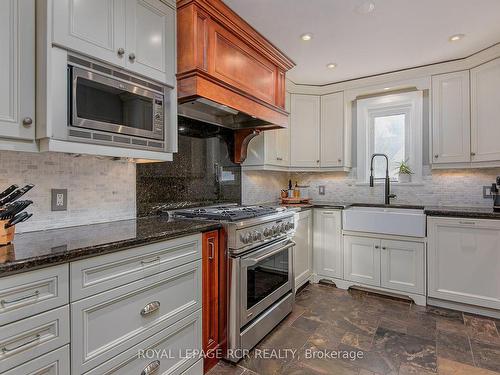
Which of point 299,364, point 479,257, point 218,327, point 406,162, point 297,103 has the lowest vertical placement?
point 299,364

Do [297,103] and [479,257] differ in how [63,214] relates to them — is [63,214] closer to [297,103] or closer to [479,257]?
[297,103]

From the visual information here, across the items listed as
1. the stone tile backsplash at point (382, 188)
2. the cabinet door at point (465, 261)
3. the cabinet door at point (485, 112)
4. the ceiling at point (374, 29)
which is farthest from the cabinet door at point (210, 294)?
the cabinet door at point (485, 112)

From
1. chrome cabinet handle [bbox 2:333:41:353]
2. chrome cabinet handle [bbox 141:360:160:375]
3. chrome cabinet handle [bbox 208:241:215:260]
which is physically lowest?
chrome cabinet handle [bbox 141:360:160:375]

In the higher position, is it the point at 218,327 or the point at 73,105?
the point at 73,105

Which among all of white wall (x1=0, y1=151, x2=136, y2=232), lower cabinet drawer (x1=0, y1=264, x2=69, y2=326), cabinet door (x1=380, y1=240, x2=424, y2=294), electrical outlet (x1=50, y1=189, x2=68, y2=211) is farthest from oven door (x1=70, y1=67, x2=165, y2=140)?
cabinet door (x1=380, y1=240, x2=424, y2=294)

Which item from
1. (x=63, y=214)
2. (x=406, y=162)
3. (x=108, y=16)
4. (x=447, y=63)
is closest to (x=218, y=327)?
(x=63, y=214)

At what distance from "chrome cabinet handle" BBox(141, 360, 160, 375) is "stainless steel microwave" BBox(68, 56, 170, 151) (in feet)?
3.79

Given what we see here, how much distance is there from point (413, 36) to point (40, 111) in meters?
2.79

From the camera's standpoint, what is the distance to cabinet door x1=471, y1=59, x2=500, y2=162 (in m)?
2.64

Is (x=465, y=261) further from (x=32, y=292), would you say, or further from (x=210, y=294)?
(x=32, y=292)

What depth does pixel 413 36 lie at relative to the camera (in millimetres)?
2438

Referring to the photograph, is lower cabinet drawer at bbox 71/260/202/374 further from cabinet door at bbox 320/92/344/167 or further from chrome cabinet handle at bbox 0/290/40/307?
cabinet door at bbox 320/92/344/167

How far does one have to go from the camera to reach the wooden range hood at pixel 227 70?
1823 mm

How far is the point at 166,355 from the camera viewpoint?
1534 mm
